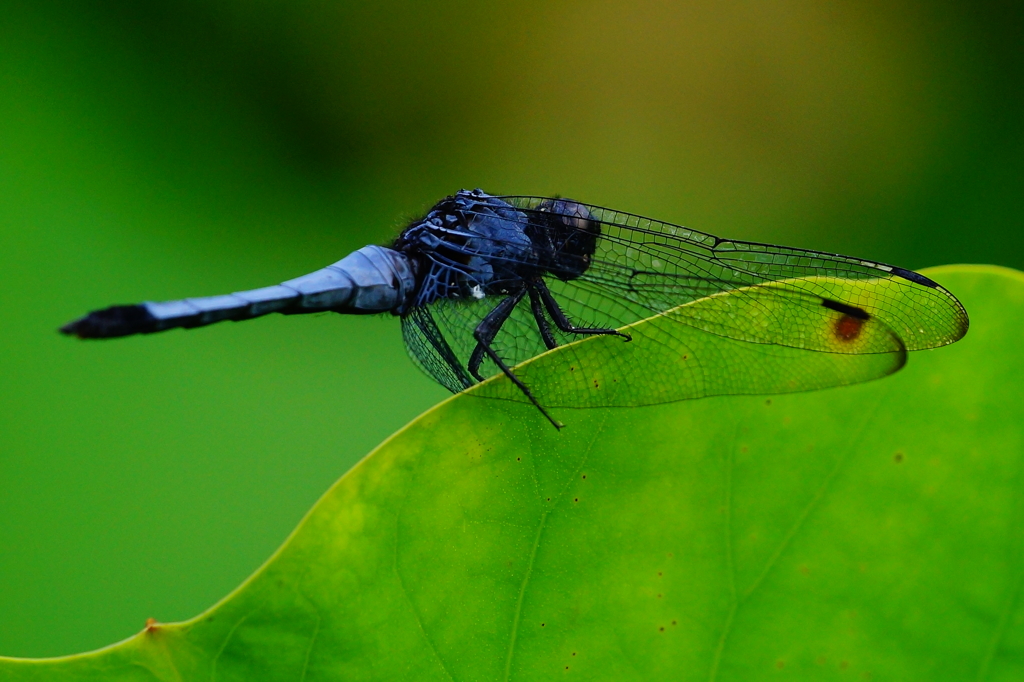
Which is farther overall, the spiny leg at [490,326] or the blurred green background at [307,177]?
the blurred green background at [307,177]

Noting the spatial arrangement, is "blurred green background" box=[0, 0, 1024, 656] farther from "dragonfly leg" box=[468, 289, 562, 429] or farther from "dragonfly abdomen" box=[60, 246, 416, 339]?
"dragonfly leg" box=[468, 289, 562, 429]

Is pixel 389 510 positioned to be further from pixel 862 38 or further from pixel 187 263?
pixel 862 38

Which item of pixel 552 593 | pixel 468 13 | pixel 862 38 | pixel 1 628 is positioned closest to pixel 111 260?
pixel 1 628

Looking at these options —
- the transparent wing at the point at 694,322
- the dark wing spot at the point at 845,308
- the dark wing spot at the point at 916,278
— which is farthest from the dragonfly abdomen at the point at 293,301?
the dark wing spot at the point at 916,278

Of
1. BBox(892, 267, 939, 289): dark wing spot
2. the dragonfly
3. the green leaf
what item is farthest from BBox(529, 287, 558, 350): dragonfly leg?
BBox(892, 267, 939, 289): dark wing spot

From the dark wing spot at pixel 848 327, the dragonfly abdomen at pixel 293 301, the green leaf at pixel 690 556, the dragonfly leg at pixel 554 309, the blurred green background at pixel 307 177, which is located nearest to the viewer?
the green leaf at pixel 690 556

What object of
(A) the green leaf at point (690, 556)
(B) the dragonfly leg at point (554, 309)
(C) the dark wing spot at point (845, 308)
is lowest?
(A) the green leaf at point (690, 556)

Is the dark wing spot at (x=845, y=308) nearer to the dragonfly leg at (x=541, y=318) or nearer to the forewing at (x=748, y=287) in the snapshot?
the forewing at (x=748, y=287)

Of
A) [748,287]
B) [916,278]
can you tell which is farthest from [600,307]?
[916,278]

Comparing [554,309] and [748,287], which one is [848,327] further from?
[554,309]
